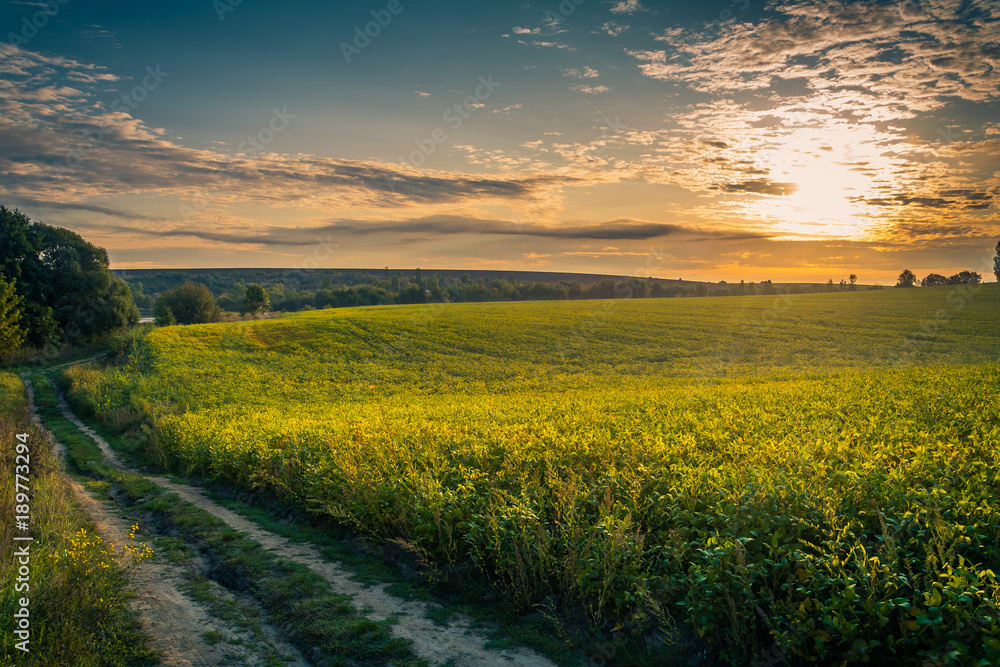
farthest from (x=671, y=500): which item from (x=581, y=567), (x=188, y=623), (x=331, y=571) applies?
(x=188, y=623)

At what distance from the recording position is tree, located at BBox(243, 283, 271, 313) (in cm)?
9225

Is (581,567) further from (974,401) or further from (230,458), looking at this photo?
(974,401)

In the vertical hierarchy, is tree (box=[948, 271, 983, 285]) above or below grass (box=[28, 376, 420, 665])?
above

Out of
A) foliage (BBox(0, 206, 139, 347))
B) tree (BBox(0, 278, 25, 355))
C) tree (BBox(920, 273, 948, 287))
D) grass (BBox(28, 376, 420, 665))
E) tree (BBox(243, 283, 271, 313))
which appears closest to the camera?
grass (BBox(28, 376, 420, 665))

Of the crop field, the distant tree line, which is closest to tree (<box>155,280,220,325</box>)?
the crop field

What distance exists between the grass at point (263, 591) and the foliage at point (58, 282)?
48554mm

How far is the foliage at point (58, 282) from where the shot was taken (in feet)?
164

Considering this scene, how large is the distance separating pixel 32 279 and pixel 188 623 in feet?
209

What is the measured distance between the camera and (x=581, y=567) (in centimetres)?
655

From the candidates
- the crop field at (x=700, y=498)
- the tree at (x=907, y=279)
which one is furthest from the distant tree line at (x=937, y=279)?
the crop field at (x=700, y=498)

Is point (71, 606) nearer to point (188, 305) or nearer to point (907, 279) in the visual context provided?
point (188, 305)

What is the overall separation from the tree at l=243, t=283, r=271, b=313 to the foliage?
78.3ft

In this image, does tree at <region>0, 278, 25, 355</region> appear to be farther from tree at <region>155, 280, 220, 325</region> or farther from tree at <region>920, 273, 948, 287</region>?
tree at <region>920, 273, 948, 287</region>

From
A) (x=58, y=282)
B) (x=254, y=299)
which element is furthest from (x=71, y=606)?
(x=254, y=299)
